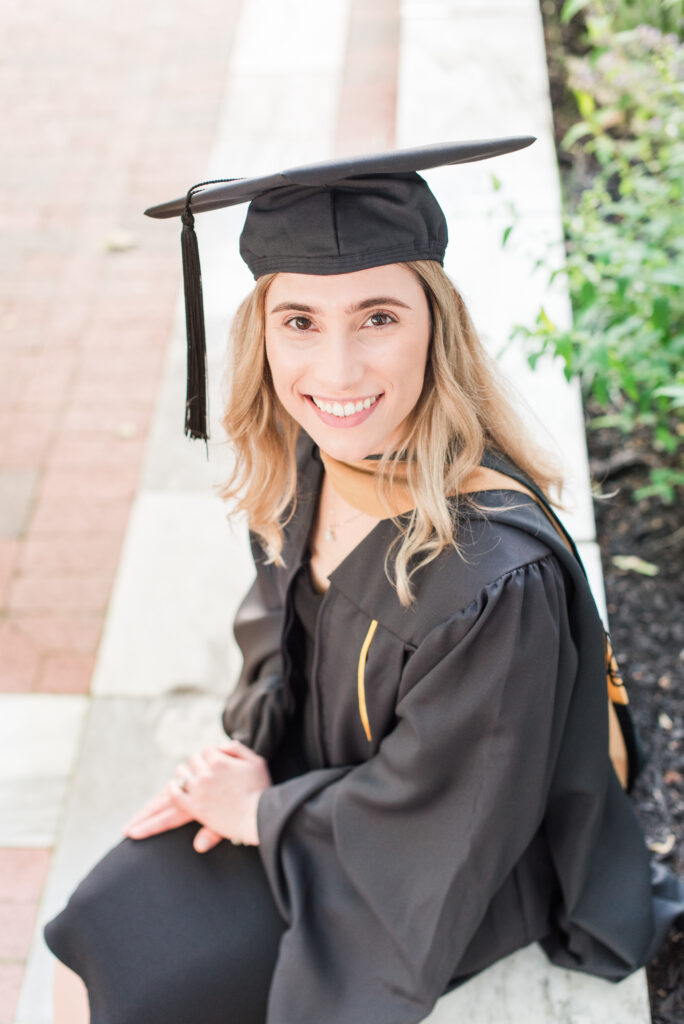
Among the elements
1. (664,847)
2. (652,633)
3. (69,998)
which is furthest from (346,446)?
(652,633)

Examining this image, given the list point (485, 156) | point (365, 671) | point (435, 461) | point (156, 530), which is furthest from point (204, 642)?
point (485, 156)

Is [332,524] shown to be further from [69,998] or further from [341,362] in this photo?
[69,998]

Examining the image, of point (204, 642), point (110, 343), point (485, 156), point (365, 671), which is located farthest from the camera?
point (110, 343)

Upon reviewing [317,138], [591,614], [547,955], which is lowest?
[547,955]

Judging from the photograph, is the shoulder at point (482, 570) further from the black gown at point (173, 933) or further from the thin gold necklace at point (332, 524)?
the black gown at point (173, 933)

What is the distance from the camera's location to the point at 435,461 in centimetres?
181

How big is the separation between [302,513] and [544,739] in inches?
30.0

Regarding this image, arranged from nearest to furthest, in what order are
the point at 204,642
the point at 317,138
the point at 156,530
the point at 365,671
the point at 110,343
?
1. the point at 365,671
2. the point at 204,642
3. the point at 156,530
4. the point at 110,343
5. the point at 317,138

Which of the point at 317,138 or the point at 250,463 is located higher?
the point at 317,138

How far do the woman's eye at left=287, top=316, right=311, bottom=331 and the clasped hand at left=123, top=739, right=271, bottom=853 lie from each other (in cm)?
101

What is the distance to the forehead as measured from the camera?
164 centimetres

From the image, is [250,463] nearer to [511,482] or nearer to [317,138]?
[511,482]

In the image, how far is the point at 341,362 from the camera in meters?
1.70

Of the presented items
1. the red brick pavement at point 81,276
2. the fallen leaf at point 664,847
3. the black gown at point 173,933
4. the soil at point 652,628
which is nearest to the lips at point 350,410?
the black gown at point 173,933
